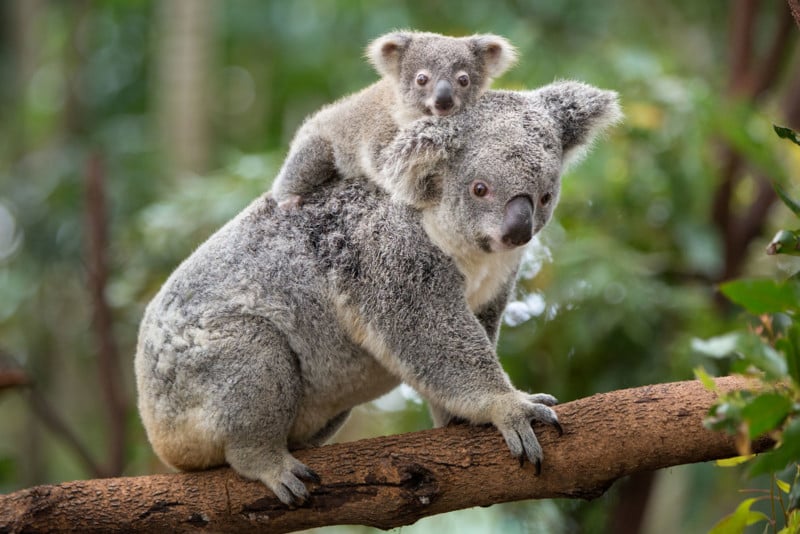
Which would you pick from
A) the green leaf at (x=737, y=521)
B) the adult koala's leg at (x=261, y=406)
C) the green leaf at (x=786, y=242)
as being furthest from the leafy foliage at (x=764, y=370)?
the adult koala's leg at (x=261, y=406)

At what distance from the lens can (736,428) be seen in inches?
74.2

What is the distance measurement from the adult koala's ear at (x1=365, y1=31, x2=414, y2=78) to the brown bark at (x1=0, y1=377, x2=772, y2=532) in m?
1.79

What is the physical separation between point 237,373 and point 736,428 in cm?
173

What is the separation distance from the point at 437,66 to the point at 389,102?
0.87ft

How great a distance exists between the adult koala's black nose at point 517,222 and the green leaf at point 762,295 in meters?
1.10

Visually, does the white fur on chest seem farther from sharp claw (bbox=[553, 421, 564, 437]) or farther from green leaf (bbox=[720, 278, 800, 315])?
green leaf (bbox=[720, 278, 800, 315])

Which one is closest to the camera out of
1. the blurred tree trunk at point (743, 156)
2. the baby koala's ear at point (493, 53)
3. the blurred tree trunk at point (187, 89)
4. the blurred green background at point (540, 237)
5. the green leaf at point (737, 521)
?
the green leaf at point (737, 521)

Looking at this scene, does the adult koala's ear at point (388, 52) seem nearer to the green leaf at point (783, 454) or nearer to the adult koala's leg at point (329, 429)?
the adult koala's leg at point (329, 429)

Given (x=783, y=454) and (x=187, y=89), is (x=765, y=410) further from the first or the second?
(x=187, y=89)

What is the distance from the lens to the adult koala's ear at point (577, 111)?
3.20m

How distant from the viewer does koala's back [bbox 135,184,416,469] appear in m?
3.12

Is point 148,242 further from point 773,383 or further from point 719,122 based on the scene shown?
point 773,383

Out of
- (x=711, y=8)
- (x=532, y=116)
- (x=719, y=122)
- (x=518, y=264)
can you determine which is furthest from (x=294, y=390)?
(x=711, y=8)

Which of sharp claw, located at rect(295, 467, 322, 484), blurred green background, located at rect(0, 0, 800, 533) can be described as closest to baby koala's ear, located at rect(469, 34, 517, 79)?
blurred green background, located at rect(0, 0, 800, 533)
